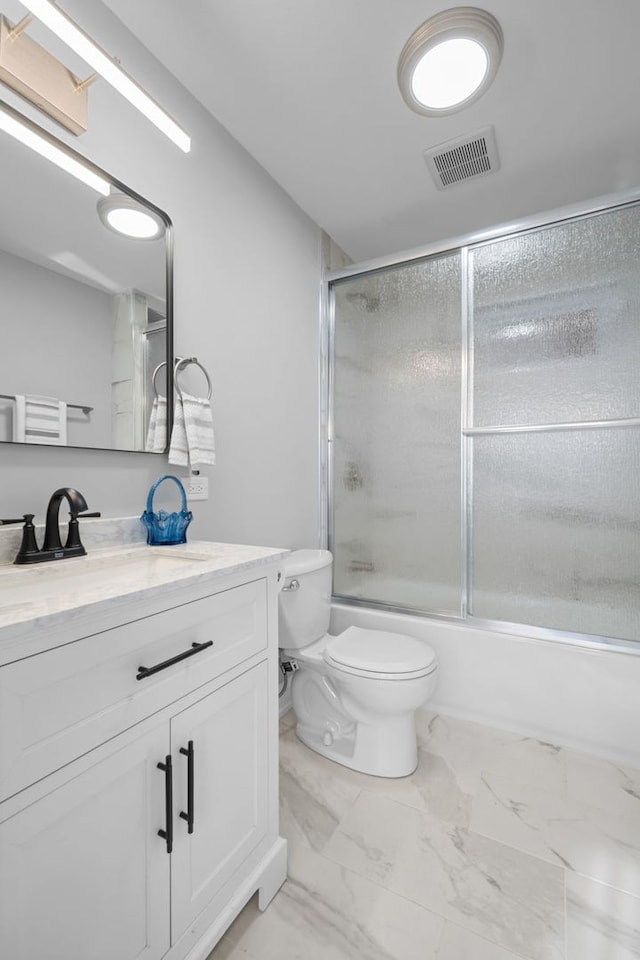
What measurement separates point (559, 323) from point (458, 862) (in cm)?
201

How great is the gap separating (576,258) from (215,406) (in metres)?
1.67

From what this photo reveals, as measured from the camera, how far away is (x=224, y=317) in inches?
64.9

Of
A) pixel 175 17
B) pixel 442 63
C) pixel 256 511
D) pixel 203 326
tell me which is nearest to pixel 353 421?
pixel 256 511

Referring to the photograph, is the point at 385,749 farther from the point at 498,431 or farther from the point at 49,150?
the point at 49,150

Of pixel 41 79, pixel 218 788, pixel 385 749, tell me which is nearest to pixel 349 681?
pixel 385 749

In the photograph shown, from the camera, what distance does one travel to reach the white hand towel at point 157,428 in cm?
135

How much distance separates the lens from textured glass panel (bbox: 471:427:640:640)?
1.76 meters

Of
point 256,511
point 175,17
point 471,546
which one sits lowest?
point 471,546

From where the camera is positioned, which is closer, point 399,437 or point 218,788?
point 218,788

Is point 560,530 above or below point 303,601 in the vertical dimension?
above

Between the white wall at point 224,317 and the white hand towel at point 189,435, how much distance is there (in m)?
0.07

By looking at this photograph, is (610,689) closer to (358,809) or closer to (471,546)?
(471,546)

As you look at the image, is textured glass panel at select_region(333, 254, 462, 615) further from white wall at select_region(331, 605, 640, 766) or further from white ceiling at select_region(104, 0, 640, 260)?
white ceiling at select_region(104, 0, 640, 260)

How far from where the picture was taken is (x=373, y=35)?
1.37m
